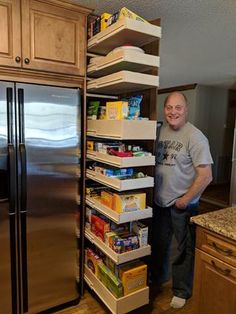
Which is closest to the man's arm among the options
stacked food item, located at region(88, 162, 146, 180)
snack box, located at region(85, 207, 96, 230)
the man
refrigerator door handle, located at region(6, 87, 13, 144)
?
the man

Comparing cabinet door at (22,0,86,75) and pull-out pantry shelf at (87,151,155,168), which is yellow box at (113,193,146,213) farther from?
cabinet door at (22,0,86,75)

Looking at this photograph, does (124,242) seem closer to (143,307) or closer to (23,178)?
(143,307)

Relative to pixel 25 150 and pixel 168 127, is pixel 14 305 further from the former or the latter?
pixel 168 127

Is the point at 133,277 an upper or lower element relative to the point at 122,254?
lower

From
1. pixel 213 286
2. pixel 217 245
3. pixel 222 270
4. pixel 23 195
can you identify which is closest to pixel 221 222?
pixel 217 245

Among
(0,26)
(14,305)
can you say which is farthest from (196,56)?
(14,305)

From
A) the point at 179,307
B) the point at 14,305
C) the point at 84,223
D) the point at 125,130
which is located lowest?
the point at 179,307

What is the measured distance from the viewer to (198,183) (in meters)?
1.93

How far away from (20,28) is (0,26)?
0.39 ft

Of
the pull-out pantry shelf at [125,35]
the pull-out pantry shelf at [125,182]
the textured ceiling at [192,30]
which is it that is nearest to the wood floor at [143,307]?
the pull-out pantry shelf at [125,182]

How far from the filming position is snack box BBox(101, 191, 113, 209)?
181cm

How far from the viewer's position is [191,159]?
1990 millimetres

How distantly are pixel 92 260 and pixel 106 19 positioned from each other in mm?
1806

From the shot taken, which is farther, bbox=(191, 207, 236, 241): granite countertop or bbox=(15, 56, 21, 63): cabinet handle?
bbox=(15, 56, 21, 63): cabinet handle
